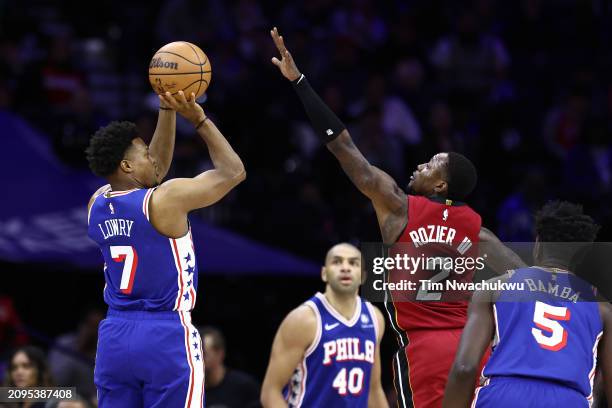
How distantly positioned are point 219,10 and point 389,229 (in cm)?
786

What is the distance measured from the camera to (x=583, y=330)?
5.48 meters

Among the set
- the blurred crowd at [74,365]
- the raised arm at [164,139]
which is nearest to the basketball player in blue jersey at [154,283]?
the raised arm at [164,139]

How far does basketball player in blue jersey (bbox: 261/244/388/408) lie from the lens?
848cm

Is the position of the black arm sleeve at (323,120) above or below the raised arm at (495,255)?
above

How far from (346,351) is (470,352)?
3.27 metres

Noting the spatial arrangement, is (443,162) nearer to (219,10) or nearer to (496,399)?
(496,399)

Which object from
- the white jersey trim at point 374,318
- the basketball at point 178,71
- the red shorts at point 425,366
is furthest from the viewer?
the white jersey trim at point 374,318

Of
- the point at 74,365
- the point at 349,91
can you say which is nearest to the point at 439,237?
the point at 74,365

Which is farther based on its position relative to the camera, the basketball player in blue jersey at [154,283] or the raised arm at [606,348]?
the basketball player in blue jersey at [154,283]

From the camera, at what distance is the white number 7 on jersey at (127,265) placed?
614 centimetres

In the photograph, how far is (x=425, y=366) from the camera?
6.74 meters

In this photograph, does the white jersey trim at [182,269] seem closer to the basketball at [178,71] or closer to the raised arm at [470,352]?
the basketball at [178,71]

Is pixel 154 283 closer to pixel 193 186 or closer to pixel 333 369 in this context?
pixel 193 186

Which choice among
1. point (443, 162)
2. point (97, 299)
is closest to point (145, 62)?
point (97, 299)
